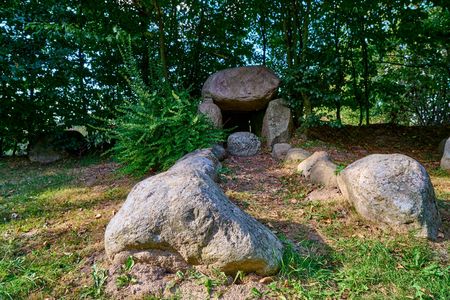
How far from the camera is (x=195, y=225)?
6.42 feet

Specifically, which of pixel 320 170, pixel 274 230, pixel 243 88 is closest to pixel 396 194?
pixel 274 230

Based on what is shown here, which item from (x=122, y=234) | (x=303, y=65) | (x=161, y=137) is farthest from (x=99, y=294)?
(x=303, y=65)

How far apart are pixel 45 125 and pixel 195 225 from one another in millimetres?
5826

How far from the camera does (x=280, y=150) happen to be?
5.09 meters

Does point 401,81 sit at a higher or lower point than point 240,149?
higher

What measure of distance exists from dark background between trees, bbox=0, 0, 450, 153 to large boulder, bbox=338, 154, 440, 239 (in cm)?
267

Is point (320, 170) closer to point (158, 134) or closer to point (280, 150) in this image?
point (280, 150)

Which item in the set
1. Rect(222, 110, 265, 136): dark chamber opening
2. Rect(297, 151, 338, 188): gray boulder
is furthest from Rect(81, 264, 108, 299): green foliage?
Rect(222, 110, 265, 136): dark chamber opening

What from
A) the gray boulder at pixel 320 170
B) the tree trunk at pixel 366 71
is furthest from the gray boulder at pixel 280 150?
the tree trunk at pixel 366 71

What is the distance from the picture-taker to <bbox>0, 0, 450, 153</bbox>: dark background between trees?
5555mm

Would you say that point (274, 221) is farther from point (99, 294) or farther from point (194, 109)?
point (194, 109)

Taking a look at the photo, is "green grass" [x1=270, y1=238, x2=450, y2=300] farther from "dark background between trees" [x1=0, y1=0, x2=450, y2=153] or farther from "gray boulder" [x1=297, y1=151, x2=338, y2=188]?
"dark background between trees" [x1=0, y1=0, x2=450, y2=153]

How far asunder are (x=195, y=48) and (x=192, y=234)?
584 centimetres

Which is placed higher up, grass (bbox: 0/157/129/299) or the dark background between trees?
the dark background between trees
